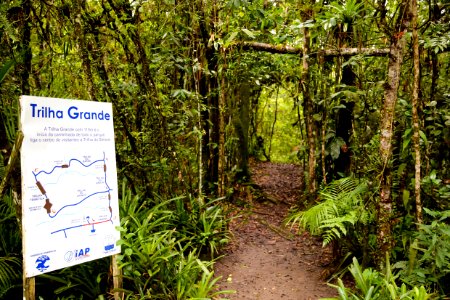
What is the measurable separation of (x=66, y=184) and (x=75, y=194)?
0.12m

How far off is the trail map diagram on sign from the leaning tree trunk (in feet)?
9.16

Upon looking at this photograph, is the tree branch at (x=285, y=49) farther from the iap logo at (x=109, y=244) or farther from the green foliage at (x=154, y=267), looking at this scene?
the iap logo at (x=109, y=244)

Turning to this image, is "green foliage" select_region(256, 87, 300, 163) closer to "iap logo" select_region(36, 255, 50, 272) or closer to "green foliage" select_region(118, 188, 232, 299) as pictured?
"green foliage" select_region(118, 188, 232, 299)

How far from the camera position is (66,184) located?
9.27 feet

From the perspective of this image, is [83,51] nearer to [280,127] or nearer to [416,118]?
[416,118]

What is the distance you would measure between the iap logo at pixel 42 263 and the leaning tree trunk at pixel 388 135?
10.5 ft

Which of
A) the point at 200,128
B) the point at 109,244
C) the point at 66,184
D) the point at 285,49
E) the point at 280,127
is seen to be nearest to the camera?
the point at 66,184

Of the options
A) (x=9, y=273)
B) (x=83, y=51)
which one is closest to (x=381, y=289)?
(x=9, y=273)

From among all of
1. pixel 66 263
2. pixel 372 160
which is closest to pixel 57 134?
pixel 66 263

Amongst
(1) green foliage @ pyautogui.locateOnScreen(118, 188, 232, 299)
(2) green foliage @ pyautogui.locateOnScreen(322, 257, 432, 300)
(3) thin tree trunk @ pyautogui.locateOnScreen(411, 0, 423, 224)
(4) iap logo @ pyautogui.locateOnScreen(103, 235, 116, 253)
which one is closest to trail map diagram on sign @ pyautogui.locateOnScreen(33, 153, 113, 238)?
(4) iap logo @ pyautogui.locateOnScreen(103, 235, 116, 253)

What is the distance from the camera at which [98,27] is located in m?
4.62

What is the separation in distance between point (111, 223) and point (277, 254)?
3052 millimetres

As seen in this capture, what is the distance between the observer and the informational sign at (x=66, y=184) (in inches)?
101

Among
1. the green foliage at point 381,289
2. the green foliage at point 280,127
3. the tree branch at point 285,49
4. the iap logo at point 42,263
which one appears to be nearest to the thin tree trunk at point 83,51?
the iap logo at point 42,263
